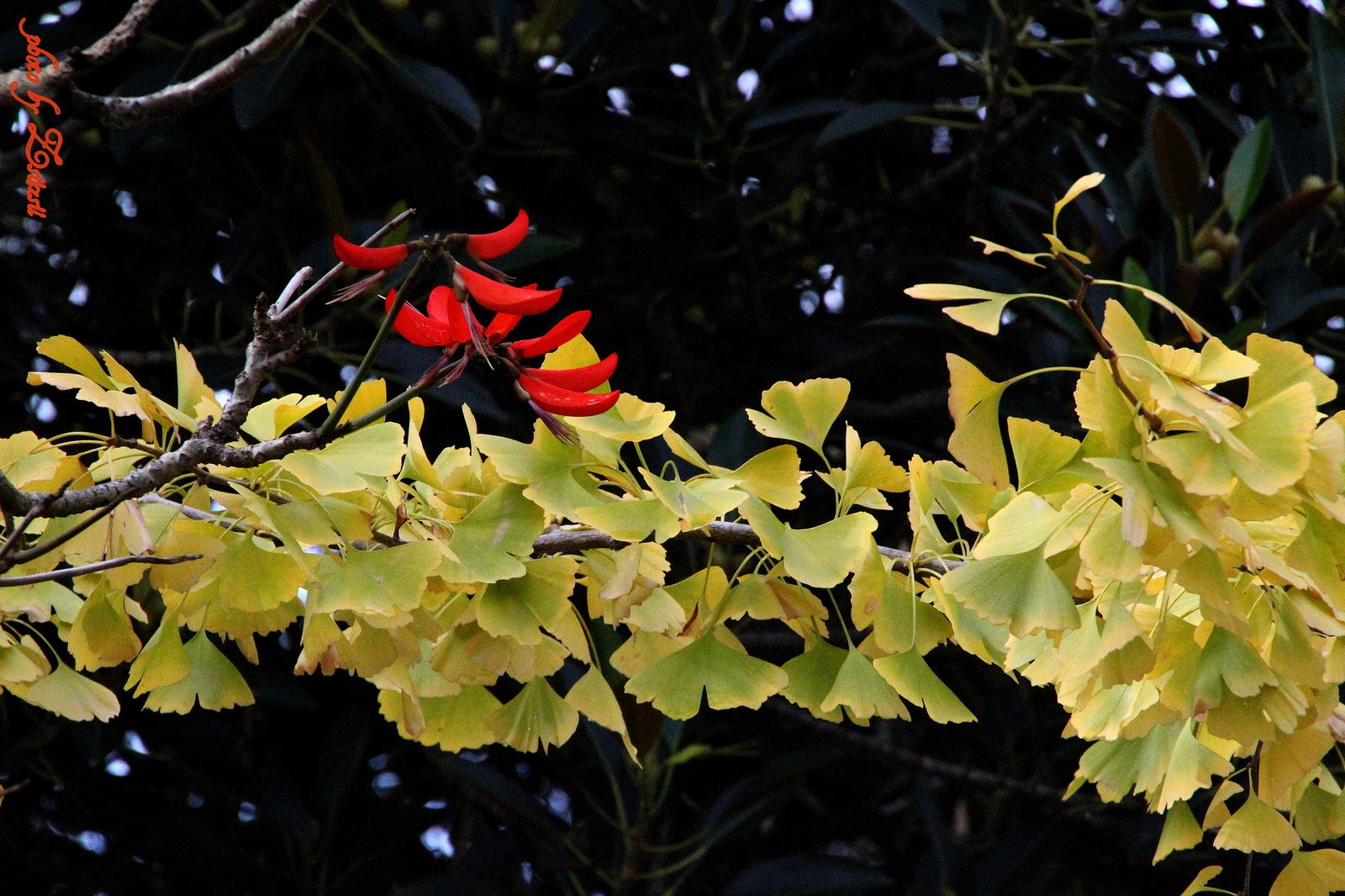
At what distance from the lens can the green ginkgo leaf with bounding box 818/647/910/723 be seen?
2.05ft

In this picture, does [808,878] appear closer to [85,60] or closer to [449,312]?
[449,312]

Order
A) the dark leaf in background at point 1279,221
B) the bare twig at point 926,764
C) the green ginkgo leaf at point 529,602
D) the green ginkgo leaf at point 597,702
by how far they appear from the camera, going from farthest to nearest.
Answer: the bare twig at point 926,764 < the dark leaf in background at point 1279,221 < the green ginkgo leaf at point 597,702 < the green ginkgo leaf at point 529,602

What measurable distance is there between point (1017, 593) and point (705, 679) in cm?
19

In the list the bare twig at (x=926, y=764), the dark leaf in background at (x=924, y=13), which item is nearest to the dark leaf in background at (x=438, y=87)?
the dark leaf in background at (x=924, y=13)

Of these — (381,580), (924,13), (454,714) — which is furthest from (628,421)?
(924,13)

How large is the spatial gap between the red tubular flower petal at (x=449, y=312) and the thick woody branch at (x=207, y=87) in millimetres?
324

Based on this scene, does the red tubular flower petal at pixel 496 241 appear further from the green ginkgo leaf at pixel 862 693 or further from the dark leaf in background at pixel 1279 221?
the dark leaf in background at pixel 1279 221

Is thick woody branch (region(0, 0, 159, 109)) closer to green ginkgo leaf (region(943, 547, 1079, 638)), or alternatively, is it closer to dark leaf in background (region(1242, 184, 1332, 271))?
green ginkgo leaf (region(943, 547, 1079, 638))

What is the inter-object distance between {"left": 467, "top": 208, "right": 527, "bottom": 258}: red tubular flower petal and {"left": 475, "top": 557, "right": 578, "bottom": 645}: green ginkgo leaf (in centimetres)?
17

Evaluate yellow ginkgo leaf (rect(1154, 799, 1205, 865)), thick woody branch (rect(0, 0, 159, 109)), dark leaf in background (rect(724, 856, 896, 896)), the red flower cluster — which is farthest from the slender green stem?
dark leaf in background (rect(724, 856, 896, 896))

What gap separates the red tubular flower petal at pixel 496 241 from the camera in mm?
557

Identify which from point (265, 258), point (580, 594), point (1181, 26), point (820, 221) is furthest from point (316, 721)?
point (1181, 26)

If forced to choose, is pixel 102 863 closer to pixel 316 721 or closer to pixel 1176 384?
pixel 316 721

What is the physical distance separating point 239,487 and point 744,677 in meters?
0.31
